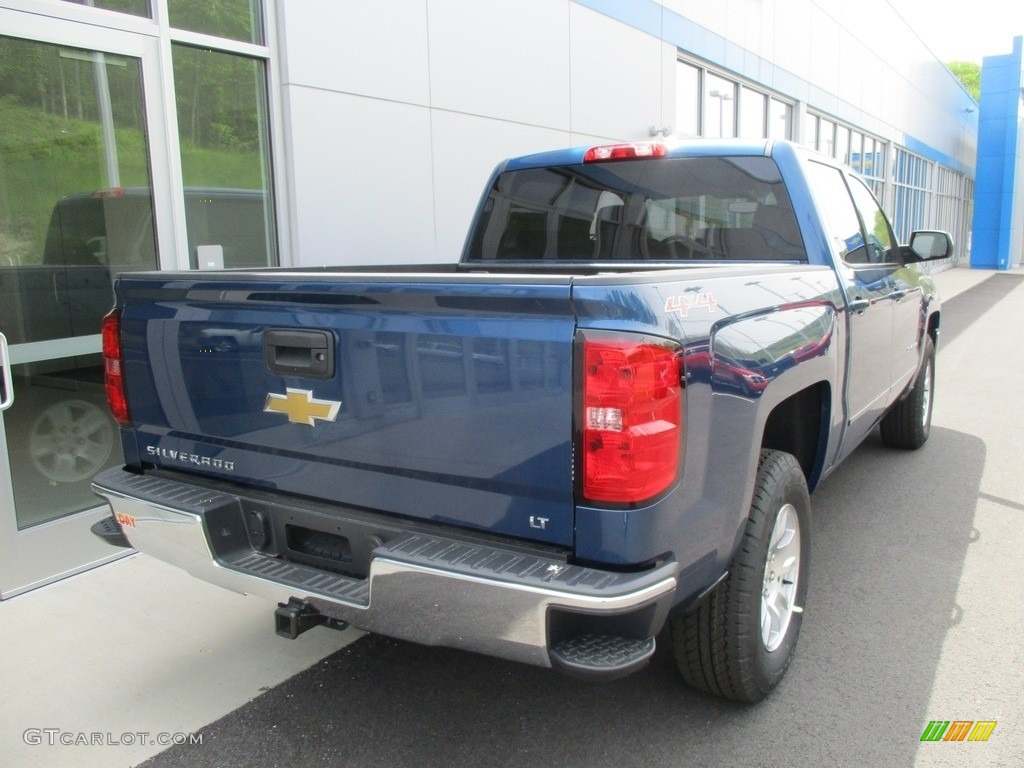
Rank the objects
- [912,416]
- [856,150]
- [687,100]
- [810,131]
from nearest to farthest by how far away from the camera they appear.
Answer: [912,416] → [687,100] → [810,131] → [856,150]

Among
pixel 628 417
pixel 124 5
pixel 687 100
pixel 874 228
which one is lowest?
pixel 628 417

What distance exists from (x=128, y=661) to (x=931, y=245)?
4.93m

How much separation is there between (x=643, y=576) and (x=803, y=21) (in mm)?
16049

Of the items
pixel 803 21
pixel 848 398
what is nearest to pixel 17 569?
pixel 848 398

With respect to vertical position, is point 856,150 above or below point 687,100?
above

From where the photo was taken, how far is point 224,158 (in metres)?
5.03

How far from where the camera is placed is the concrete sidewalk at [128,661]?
2812 mm

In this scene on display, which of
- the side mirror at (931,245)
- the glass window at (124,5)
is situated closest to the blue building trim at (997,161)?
the side mirror at (931,245)

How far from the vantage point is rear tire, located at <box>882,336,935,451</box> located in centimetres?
579

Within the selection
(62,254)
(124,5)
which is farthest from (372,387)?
(124,5)

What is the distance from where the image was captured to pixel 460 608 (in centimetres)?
211

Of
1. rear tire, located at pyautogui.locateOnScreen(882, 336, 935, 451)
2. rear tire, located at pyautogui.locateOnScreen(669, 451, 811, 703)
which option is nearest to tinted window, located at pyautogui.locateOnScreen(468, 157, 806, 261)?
rear tire, located at pyautogui.locateOnScreen(669, 451, 811, 703)

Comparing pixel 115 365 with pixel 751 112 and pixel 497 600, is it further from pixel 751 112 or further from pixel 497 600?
pixel 751 112

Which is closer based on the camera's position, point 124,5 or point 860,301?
Result: point 860,301
